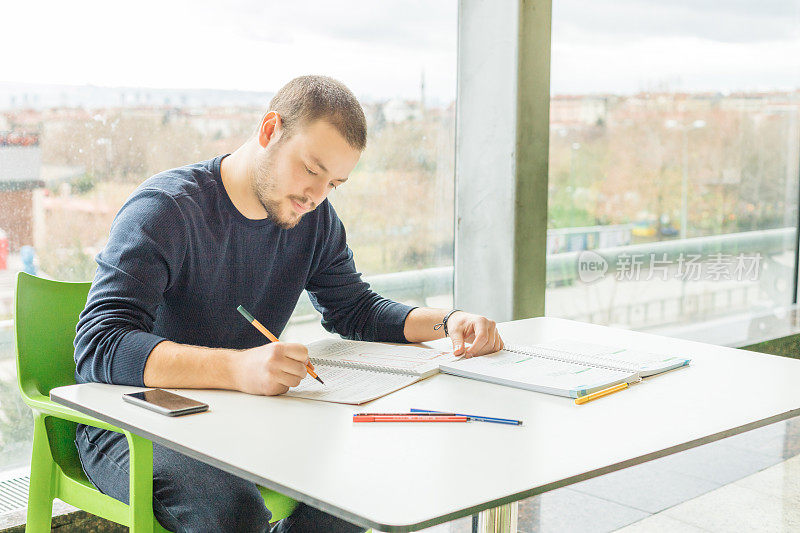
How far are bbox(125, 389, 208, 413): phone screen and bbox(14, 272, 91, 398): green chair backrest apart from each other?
Answer: 1.54 ft

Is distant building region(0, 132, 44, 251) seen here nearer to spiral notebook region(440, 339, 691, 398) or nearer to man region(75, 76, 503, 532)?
man region(75, 76, 503, 532)

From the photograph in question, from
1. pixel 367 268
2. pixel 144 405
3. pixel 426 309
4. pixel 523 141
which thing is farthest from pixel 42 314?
pixel 523 141

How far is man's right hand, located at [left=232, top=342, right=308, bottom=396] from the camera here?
1.40 metres

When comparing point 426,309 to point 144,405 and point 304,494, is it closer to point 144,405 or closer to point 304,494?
point 144,405

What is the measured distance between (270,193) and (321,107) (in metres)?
0.23

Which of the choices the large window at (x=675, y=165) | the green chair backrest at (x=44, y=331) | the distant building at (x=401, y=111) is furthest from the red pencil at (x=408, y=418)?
the large window at (x=675, y=165)

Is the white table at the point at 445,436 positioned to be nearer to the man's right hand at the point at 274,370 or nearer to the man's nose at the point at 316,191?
the man's right hand at the point at 274,370

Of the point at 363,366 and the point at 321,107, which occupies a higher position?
the point at 321,107

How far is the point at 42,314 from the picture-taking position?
182 centimetres

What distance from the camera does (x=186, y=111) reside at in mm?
2648

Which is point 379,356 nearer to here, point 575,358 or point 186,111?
point 575,358

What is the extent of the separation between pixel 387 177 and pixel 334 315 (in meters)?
1.17

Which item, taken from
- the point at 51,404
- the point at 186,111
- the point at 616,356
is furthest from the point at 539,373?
the point at 186,111

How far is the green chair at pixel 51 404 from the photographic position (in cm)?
164
